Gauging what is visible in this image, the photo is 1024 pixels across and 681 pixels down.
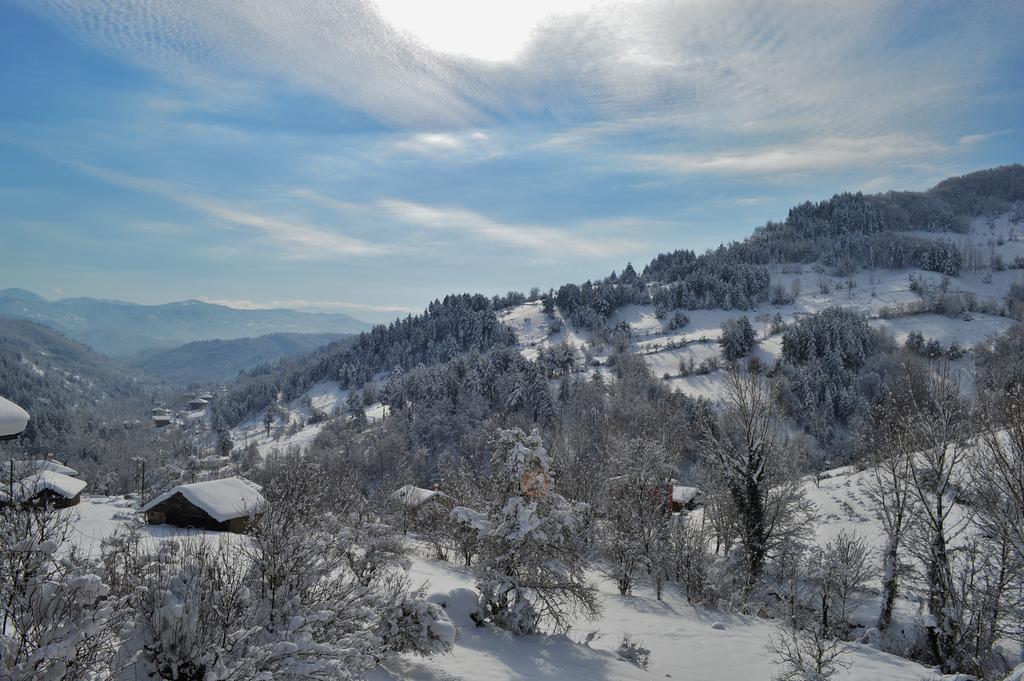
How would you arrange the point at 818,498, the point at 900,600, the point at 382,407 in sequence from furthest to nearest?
the point at 382,407 < the point at 818,498 < the point at 900,600

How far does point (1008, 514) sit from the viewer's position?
14.0 meters

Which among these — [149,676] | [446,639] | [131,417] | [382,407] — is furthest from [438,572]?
[131,417]

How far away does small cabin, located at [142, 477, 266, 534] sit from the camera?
3193 centimetres

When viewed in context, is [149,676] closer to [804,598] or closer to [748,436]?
[748,436]

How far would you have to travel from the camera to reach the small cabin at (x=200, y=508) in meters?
31.9

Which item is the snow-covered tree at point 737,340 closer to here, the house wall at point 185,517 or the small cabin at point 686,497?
the small cabin at point 686,497

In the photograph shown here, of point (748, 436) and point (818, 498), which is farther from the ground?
point (748, 436)

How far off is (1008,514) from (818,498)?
26.2 metres

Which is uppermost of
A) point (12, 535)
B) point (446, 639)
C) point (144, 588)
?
point (12, 535)

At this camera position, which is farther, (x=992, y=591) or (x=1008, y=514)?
(x=992, y=591)

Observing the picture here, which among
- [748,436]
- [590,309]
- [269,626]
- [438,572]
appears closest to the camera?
[269,626]

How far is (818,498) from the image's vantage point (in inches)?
1487

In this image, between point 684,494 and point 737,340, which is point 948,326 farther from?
point 684,494

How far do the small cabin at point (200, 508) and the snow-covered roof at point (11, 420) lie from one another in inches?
1113
